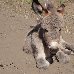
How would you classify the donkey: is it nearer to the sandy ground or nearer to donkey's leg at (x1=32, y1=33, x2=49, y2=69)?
donkey's leg at (x1=32, y1=33, x2=49, y2=69)

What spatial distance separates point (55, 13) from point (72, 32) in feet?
6.54

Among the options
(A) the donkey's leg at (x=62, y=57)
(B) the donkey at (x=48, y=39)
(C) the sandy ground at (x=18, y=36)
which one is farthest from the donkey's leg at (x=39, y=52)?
(A) the donkey's leg at (x=62, y=57)

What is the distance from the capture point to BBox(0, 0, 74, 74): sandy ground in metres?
6.90

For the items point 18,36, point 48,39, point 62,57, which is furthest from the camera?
point 18,36

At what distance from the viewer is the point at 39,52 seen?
7.17m

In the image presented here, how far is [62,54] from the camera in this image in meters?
7.08

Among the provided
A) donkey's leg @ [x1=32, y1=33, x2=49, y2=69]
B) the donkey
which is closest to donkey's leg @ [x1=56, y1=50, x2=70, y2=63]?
the donkey

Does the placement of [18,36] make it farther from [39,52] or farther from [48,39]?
[48,39]

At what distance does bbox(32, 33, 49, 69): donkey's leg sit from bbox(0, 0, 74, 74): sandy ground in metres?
0.12

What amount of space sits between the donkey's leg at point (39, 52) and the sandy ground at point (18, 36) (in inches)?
4.8

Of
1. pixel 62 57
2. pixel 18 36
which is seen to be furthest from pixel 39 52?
pixel 18 36

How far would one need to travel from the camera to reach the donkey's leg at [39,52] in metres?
6.98

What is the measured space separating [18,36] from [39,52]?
1407 millimetres

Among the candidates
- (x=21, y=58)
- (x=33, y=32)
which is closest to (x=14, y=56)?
(x=21, y=58)
